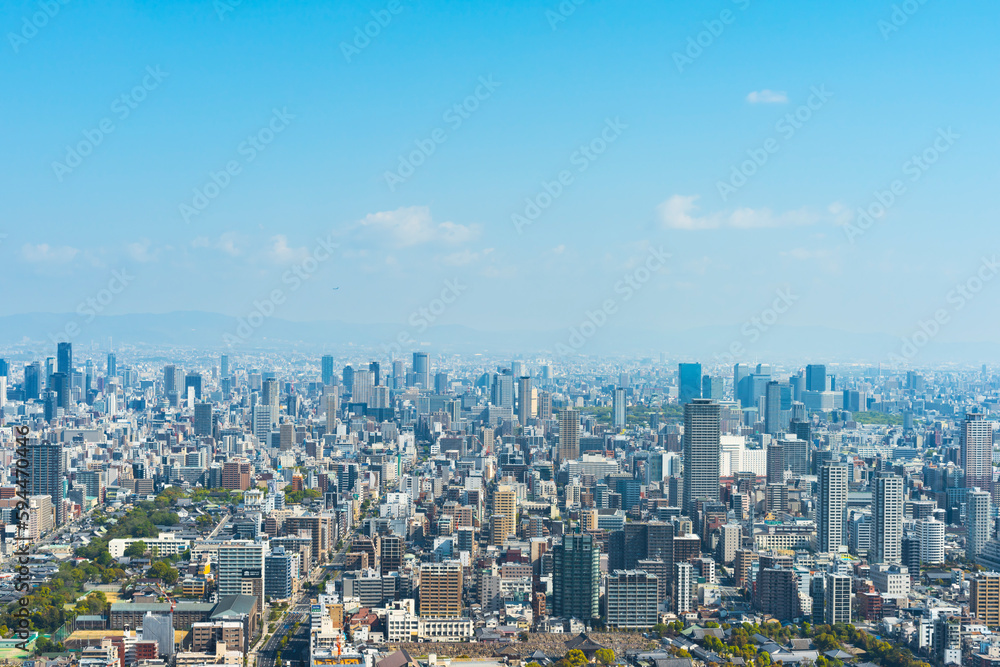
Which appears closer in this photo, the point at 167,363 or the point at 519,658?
the point at 519,658

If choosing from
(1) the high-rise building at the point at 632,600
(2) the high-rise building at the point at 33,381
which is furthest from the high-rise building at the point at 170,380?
(1) the high-rise building at the point at 632,600

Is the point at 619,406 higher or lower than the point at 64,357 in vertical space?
lower

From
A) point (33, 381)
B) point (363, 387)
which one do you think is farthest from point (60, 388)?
point (363, 387)

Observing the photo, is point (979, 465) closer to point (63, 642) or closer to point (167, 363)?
point (63, 642)

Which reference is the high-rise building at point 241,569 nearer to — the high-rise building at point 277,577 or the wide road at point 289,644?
the high-rise building at point 277,577

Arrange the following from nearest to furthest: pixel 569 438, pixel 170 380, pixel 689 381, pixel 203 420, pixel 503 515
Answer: pixel 503 515
pixel 569 438
pixel 203 420
pixel 689 381
pixel 170 380

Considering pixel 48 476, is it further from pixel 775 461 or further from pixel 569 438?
pixel 775 461

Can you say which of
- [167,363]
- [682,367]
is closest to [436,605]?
[682,367]
